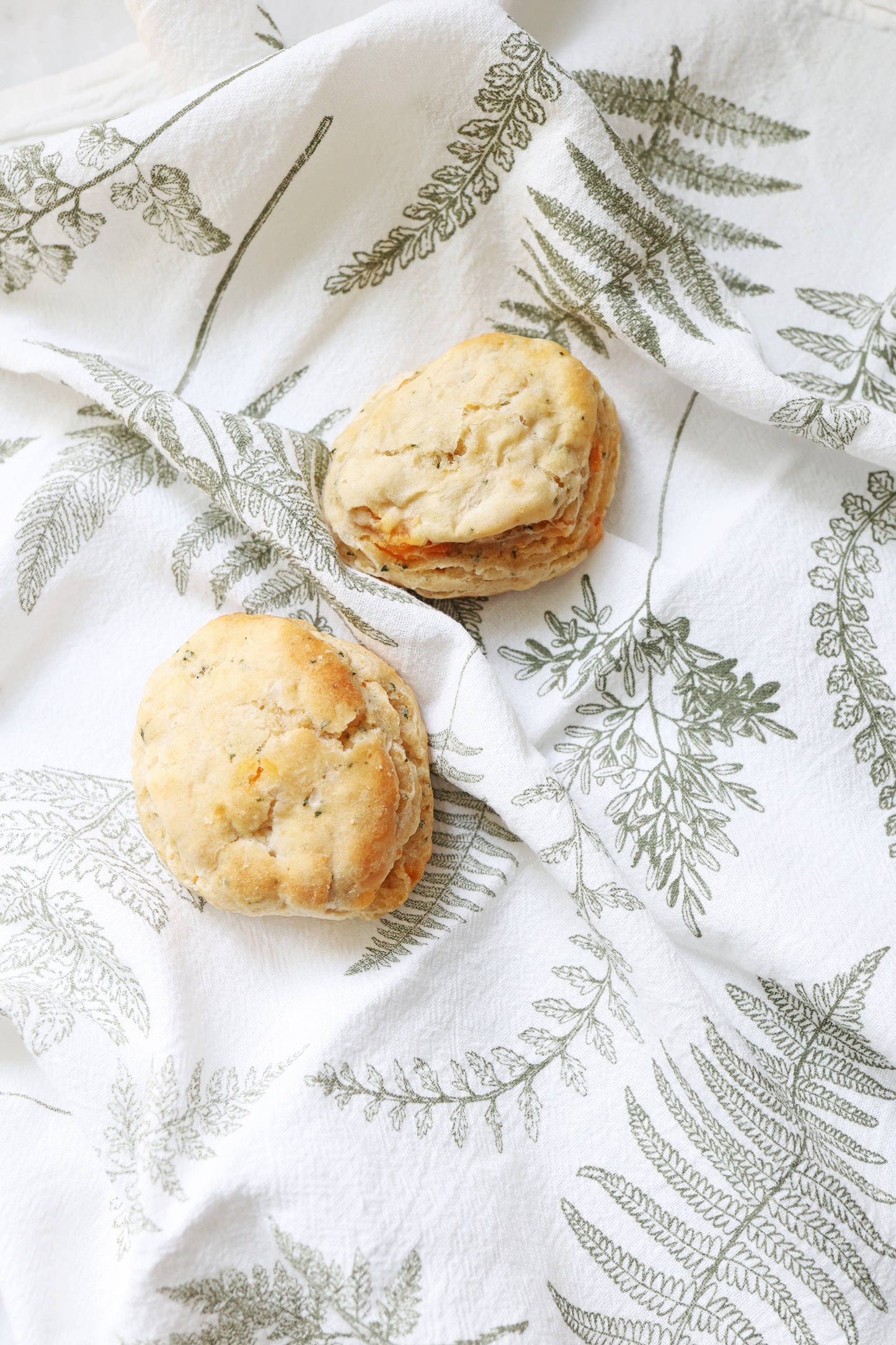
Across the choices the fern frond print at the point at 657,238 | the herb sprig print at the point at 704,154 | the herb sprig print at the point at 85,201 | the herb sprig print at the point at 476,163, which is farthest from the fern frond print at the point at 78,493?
the herb sprig print at the point at 704,154

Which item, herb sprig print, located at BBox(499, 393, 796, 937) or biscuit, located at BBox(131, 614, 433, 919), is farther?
herb sprig print, located at BBox(499, 393, 796, 937)

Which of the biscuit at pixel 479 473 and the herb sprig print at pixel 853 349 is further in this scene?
the herb sprig print at pixel 853 349

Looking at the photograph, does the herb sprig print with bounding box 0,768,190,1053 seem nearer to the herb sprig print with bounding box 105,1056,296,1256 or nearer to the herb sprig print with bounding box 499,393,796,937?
the herb sprig print with bounding box 105,1056,296,1256

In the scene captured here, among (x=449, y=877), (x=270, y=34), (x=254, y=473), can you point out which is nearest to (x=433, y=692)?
(x=449, y=877)

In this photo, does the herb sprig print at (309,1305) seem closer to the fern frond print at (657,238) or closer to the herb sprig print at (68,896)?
the herb sprig print at (68,896)

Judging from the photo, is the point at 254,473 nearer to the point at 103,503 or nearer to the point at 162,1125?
the point at 103,503

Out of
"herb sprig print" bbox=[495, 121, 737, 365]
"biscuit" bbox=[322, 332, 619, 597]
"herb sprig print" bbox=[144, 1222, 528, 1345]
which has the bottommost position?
"herb sprig print" bbox=[144, 1222, 528, 1345]

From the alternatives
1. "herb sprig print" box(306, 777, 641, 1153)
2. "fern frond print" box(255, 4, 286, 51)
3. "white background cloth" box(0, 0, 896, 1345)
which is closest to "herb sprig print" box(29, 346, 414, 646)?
"white background cloth" box(0, 0, 896, 1345)
